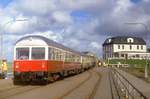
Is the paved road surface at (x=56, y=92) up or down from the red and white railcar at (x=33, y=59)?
down

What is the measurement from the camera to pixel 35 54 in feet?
113

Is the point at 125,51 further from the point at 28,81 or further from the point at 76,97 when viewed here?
the point at 76,97

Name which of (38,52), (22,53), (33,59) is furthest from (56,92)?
(22,53)

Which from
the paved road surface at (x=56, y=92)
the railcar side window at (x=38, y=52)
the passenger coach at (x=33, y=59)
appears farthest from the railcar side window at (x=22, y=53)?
the paved road surface at (x=56, y=92)

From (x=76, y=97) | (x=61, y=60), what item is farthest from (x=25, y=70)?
(x=76, y=97)

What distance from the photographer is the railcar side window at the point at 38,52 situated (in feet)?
112

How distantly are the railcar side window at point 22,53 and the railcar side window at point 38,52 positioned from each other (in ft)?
1.70

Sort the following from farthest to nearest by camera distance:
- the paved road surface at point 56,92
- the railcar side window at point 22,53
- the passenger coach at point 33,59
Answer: the railcar side window at point 22,53, the passenger coach at point 33,59, the paved road surface at point 56,92

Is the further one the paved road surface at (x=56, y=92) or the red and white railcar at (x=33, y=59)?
the red and white railcar at (x=33, y=59)

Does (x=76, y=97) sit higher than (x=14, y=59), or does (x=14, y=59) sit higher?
Result: (x=14, y=59)

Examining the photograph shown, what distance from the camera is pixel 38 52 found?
3441cm

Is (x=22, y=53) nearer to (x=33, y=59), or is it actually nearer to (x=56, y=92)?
(x=33, y=59)

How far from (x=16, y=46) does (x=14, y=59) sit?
3.45ft

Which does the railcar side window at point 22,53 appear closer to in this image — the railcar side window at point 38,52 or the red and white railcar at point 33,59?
the red and white railcar at point 33,59
